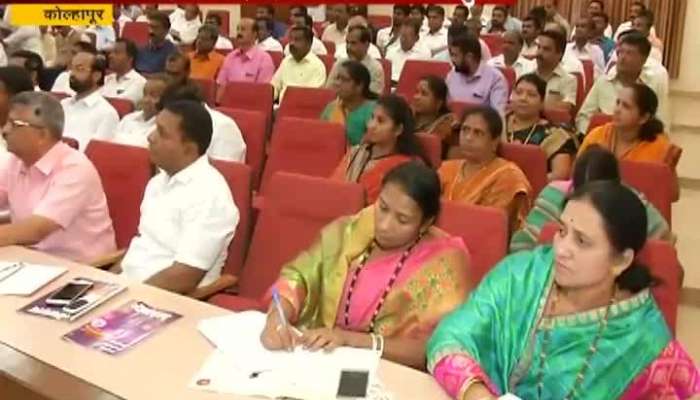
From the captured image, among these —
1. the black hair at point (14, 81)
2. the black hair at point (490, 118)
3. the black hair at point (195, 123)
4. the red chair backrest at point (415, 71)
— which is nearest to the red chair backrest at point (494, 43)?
the red chair backrest at point (415, 71)

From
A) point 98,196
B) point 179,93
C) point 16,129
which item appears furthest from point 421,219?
point 179,93

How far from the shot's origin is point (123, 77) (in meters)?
5.79

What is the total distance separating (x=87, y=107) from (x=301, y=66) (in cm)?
218

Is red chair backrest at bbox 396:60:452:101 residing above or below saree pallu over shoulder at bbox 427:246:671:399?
above

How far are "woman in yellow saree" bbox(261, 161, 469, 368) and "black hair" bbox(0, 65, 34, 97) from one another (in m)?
2.15

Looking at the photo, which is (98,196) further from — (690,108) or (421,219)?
(690,108)

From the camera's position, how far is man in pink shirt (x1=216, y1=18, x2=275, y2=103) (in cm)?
691

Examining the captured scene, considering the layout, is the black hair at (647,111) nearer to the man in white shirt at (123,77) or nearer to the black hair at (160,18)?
the man in white shirt at (123,77)

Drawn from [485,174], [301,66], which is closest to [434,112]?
[485,174]

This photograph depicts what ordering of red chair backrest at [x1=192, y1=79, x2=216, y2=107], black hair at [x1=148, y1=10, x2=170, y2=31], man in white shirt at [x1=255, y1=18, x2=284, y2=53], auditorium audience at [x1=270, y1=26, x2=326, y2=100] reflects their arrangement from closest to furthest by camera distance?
red chair backrest at [x1=192, y1=79, x2=216, y2=107] < auditorium audience at [x1=270, y1=26, x2=326, y2=100] < black hair at [x1=148, y1=10, x2=170, y2=31] < man in white shirt at [x1=255, y1=18, x2=284, y2=53]

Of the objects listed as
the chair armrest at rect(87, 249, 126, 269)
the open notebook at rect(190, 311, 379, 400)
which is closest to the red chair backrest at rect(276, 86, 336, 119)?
the chair armrest at rect(87, 249, 126, 269)

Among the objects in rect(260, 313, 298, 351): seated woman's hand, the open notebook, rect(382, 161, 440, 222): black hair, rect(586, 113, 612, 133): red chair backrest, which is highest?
rect(382, 161, 440, 222): black hair

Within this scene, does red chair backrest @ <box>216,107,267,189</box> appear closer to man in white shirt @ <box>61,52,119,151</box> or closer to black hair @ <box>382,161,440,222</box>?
man in white shirt @ <box>61,52,119,151</box>

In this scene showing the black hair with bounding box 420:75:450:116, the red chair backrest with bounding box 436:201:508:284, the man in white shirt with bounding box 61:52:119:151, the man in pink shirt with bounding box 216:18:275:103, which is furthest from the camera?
the man in pink shirt with bounding box 216:18:275:103
